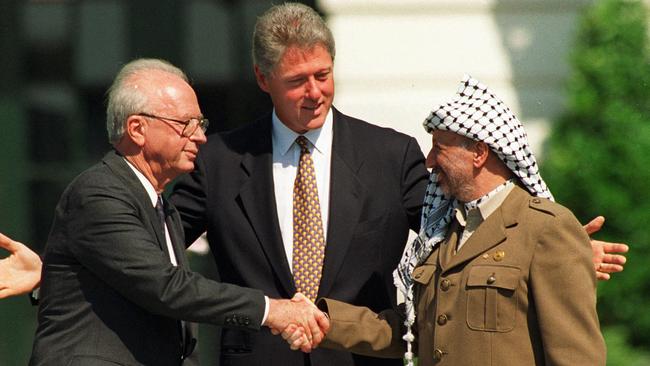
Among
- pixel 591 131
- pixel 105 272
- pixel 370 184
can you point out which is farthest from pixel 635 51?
pixel 105 272

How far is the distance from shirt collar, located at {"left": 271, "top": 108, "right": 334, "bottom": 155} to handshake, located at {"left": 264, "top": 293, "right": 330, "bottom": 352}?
0.63 meters

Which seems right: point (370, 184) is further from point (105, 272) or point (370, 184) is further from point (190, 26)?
point (190, 26)

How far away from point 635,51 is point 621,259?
2383 millimetres

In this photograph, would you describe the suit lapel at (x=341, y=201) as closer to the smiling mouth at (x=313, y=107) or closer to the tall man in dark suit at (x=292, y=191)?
the tall man in dark suit at (x=292, y=191)

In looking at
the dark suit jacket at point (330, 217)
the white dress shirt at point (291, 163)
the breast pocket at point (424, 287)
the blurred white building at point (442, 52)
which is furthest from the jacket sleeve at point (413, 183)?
the blurred white building at point (442, 52)

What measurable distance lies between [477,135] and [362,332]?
2.63ft

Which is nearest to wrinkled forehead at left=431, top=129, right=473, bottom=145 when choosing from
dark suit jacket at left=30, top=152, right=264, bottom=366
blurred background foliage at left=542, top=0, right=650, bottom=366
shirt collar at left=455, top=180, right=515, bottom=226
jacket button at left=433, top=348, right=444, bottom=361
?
shirt collar at left=455, top=180, right=515, bottom=226

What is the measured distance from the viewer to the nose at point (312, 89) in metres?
4.62

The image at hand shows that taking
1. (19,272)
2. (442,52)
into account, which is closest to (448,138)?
(19,272)

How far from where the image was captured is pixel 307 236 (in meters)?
4.66

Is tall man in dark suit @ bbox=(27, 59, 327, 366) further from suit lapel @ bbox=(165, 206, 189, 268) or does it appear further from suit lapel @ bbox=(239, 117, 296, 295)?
suit lapel @ bbox=(239, 117, 296, 295)

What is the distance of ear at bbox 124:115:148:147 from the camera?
13.6ft

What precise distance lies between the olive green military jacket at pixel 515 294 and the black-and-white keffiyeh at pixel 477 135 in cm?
5

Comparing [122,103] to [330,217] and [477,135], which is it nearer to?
[330,217]
